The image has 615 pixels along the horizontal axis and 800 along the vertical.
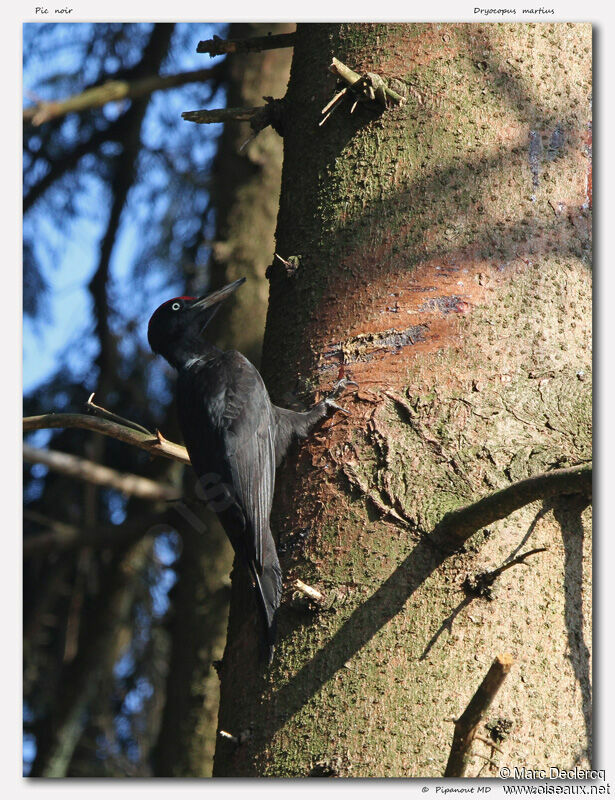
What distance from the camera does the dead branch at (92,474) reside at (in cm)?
340

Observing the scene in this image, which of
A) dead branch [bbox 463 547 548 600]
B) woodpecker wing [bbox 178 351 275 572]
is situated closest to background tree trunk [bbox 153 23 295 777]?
woodpecker wing [bbox 178 351 275 572]

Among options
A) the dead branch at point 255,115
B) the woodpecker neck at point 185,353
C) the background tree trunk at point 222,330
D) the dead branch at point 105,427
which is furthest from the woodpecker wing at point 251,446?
the background tree trunk at point 222,330

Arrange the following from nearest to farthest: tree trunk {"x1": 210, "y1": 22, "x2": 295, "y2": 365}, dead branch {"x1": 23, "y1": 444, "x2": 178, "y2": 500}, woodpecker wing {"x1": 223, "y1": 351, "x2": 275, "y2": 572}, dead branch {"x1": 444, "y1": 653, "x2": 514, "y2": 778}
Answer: dead branch {"x1": 444, "y1": 653, "x2": 514, "y2": 778}, woodpecker wing {"x1": 223, "y1": 351, "x2": 275, "y2": 572}, dead branch {"x1": 23, "y1": 444, "x2": 178, "y2": 500}, tree trunk {"x1": 210, "y1": 22, "x2": 295, "y2": 365}

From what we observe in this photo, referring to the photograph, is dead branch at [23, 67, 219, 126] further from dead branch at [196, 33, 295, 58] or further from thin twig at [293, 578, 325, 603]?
thin twig at [293, 578, 325, 603]

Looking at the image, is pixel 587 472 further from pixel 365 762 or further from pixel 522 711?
pixel 365 762

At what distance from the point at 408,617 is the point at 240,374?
134cm

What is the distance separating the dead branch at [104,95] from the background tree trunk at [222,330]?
0.61 meters

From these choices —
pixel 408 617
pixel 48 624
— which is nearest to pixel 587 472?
pixel 408 617

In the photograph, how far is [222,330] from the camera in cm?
473

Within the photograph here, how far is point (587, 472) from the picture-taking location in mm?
1686

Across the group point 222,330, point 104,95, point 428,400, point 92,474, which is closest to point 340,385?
point 428,400

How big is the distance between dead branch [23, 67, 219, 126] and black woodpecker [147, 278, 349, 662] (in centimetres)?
112

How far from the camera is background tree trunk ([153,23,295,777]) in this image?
4.08m
